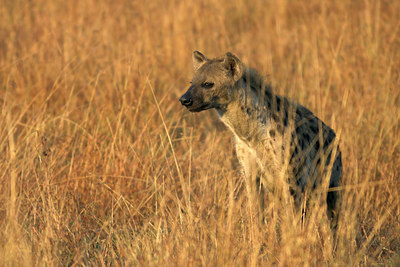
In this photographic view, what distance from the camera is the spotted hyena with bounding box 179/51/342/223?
166 inches

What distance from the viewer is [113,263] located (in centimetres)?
358

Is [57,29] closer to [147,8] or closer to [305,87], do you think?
[147,8]

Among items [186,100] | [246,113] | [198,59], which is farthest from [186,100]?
[198,59]

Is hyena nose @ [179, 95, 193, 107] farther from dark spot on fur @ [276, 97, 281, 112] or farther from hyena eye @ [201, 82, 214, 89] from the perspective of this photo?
dark spot on fur @ [276, 97, 281, 112]

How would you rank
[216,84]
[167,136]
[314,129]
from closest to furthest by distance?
[216,84] → [314,129] → [167,136]

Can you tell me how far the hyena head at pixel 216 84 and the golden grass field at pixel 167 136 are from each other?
11.6 inches

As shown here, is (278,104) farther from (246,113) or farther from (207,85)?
(207,85)

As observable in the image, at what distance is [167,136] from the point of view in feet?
16.0

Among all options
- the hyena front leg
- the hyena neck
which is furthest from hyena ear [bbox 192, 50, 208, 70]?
the hyena front leg

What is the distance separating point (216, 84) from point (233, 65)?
19 cm

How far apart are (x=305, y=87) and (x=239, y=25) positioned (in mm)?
2448

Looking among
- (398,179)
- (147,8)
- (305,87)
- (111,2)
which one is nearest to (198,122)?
(305,87)

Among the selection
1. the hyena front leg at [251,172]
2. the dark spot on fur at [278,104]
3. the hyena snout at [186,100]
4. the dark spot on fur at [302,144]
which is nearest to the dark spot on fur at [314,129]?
the dark spot on fur at [302,144]

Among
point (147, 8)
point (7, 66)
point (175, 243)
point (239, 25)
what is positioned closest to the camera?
point (175, 243)
